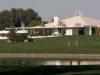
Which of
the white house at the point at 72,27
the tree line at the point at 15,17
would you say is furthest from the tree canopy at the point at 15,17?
the white house at the point at 72,27

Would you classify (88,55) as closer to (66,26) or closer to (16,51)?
(16,51)

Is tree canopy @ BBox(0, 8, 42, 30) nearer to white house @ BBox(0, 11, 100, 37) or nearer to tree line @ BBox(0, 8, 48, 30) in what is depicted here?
tree line @ BBox(0, 8, 48, 30)

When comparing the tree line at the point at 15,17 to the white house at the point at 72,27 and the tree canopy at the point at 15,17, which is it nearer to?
the tree canopy at the point at 15,17

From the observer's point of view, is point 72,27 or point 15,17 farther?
point 15,17

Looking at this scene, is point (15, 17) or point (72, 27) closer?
point (72, 27)

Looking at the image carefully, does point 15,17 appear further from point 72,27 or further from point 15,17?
point 72,27

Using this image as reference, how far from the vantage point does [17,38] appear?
5597cm

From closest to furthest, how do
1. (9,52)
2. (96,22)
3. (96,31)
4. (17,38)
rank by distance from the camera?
(9,52)
(17,38)
(96,31)
(96,22)

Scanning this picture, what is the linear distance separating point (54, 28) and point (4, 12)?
4936 cm

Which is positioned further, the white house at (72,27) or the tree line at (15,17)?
the tree line at (15,17)

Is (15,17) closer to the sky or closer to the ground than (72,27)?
closer to the sky

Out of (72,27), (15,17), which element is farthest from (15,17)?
(72,27)

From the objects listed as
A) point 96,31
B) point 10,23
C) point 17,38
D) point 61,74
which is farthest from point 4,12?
point 61,74

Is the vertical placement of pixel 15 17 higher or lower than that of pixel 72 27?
higher
